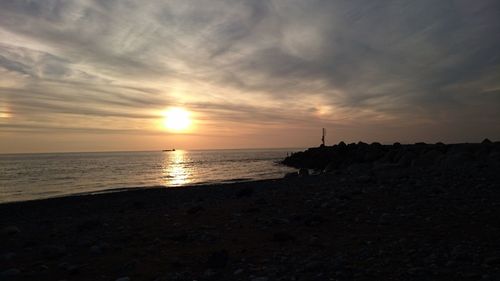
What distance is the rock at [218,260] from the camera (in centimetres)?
827

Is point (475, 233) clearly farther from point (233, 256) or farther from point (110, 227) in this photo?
point (110, 227)

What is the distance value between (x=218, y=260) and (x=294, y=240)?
2.31m

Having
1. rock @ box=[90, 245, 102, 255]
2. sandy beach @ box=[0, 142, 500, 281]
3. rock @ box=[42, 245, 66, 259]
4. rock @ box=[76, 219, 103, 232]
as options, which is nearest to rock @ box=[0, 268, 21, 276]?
sandy beach @ box=[0, 142, 500, 281]

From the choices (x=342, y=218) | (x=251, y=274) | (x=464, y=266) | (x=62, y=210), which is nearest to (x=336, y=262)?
(x=251, y=274)

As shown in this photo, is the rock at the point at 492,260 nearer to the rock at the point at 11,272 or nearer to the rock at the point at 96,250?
the rock at the point at 96,250

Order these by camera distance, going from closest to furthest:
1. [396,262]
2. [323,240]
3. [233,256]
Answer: [396,262], [233,256], [323,240]

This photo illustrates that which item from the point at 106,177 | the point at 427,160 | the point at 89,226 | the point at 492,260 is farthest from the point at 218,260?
the point at 106,177

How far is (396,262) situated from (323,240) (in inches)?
96.0

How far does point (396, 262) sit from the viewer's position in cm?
744

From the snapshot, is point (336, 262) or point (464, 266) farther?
point (336, 262)

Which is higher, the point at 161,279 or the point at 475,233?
the point at 475,233

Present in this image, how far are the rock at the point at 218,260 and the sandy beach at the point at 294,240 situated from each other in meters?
0.02

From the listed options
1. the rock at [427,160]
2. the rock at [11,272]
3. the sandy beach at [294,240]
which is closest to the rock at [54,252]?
the sandy beach at [294,240]

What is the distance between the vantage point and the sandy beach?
7.48 metres
